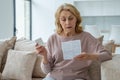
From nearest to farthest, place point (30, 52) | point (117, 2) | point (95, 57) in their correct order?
point (95, 57), point (30, 52), point (117, 2)

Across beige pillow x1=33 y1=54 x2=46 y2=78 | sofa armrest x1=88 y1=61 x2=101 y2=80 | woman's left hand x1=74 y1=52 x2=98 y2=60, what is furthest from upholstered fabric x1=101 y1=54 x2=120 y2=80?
beige pillow x1=33 y1=54 x2=46 y2=78

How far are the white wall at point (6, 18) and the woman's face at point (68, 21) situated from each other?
3367mm

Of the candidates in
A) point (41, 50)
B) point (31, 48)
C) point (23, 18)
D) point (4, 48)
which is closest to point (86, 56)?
point (41, 50)

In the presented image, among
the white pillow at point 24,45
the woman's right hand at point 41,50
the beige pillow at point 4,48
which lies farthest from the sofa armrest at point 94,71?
the beige pillow at point 4,48

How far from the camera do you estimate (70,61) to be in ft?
6.32

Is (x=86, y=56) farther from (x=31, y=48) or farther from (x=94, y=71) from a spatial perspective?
(x=31, y=48)

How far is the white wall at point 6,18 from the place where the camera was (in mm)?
5155

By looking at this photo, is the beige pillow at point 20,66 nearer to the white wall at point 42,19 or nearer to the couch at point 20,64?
the couch at point 20,64

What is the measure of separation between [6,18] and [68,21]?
145 inches

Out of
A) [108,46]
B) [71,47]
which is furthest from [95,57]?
[108,46]

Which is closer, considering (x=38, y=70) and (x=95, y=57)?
(x=95, y=57)

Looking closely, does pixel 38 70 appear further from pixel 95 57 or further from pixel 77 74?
pixel 95 57

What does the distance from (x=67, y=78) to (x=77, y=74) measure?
9 centimetres

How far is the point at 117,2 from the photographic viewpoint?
296 inches
